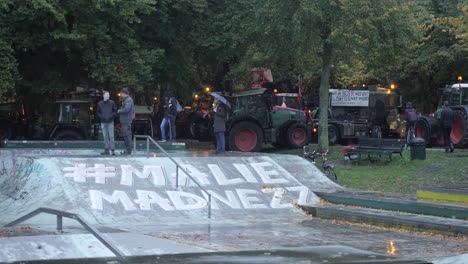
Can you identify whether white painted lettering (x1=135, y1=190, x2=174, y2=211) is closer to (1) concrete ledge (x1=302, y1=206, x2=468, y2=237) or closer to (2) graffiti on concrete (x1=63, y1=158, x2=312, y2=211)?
(2) graffiti on concrete (x1=63, y1=158, x2=312, y2=211)

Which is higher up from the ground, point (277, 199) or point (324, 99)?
point (324, 99)

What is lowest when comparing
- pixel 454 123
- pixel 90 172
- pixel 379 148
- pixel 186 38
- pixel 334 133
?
pixel 90 172

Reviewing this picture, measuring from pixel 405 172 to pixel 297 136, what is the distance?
8579mm

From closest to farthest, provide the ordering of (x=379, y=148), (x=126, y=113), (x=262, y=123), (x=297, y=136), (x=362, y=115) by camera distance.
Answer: (x=126, y=113), (x=379, y=148), (x=262, y=123), (x=297, y=136), (x=362, y=115)

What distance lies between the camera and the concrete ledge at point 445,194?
1484cm

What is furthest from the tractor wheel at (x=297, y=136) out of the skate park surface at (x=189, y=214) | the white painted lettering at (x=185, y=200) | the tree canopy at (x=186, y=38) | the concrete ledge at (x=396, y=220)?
the white painted lettering at (x=185, y=200)

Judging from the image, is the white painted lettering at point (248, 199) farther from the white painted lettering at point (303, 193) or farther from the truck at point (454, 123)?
the truck at point (454, 123)

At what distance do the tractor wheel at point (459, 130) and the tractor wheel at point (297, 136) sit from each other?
19.7 ft

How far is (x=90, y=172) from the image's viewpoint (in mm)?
17016

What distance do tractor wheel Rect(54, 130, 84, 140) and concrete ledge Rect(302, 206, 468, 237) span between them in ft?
54.6

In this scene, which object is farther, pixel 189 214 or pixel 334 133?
pixel 334 133

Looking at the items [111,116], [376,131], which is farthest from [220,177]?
[376,131]

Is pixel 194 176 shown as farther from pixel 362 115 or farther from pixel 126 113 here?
pixel 362 115

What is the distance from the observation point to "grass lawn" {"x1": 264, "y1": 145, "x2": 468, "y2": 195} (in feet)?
66.2
